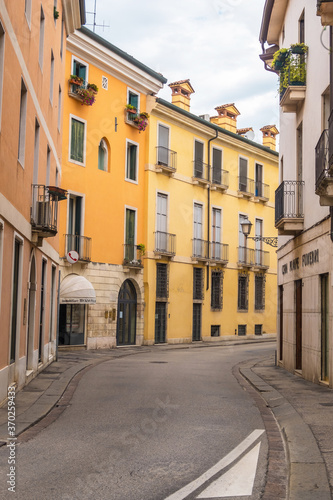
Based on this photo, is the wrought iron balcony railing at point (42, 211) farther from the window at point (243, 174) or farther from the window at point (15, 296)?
the window at point (243, 174)

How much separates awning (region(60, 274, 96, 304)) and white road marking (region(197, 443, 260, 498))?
60.3ft

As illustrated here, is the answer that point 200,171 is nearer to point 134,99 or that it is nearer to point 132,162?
point 132,162

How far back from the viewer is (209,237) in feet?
119

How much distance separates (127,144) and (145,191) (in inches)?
100

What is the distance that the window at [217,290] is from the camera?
120ft

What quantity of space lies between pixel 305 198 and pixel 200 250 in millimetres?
18981

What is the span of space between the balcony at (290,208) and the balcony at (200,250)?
1699cm

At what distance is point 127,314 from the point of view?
30.2m

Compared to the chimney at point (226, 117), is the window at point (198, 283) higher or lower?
lower

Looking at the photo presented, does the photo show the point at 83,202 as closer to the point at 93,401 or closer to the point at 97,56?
the point at 97,56

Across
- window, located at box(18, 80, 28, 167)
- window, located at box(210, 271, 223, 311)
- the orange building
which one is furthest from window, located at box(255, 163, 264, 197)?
window, located at box(18, 80, 28, 167)

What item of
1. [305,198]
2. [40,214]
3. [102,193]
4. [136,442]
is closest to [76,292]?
[102,193]

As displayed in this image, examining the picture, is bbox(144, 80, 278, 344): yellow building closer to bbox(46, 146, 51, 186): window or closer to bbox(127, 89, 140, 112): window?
bbox(127, 89, 140, 112): window

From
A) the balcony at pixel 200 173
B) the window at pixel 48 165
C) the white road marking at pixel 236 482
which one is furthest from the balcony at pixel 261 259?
the white road marking at pixel 236 482
